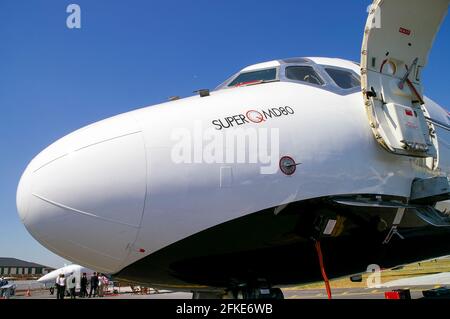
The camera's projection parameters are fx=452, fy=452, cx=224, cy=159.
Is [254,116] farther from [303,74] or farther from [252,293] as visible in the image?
[252,293]

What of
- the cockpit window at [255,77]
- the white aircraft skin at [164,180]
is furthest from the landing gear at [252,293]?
the cockpit window at [255,77]

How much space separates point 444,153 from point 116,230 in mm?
5633

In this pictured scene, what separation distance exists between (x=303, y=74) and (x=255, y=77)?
778mm

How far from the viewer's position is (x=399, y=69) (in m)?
7.24

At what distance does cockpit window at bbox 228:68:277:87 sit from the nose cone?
279cm

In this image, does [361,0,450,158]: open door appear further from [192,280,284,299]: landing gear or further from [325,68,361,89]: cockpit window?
[192,280,284,299]: landing gear

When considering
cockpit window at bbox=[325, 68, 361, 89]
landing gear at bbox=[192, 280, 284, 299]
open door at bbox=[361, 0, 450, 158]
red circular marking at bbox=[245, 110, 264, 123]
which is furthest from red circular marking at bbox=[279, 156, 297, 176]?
cockpit window at bbox=[325, 68, 361, 89]

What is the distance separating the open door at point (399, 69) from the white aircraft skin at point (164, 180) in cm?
58

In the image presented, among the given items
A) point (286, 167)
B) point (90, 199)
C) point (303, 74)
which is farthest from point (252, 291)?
point (303, 74)

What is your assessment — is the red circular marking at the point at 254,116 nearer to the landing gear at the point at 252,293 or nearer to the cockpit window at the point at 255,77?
the cockpit window at the point at 255,77

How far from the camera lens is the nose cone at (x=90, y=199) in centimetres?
455

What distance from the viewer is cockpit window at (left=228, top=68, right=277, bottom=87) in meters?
7.01
